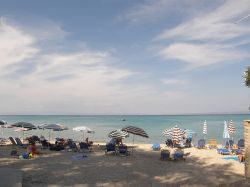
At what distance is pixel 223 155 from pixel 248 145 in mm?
10678

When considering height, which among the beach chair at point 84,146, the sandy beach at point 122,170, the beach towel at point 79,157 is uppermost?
the beach chair at point 84,146

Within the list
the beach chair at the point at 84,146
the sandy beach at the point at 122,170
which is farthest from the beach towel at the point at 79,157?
the beach chair at the point at 84,146

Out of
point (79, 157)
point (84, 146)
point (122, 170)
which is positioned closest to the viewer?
point (122, 170)

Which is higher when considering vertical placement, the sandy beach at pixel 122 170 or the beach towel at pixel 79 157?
the beach towel at pixel 79 157

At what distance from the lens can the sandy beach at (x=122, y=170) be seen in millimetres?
15828

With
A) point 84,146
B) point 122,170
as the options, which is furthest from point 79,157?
point 122,170

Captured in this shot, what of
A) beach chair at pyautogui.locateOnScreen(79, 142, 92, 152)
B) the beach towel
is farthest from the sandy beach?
beach chair at pyautogui.locateOnScreen(79, 142, 92, 152)

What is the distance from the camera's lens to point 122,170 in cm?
1877

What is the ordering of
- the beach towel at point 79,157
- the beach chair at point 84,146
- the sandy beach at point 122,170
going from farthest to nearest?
the beach chair at point 84,146 < the beach towel at point 79,157 < the sandy beach at point 122,170

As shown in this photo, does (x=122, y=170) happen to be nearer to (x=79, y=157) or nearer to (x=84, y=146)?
(x=79, y=157)

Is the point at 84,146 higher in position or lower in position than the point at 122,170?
higher

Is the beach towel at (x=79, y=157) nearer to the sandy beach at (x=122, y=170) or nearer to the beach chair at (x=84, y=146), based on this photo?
the sandy beach at (x=122, y=170)

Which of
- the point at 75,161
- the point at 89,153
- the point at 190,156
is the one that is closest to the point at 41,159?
the point at 75,161

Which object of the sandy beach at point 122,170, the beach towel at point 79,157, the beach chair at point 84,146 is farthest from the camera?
the beach chair at point 84,146
